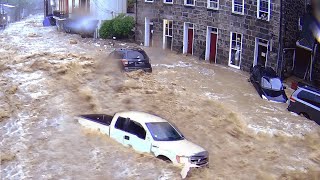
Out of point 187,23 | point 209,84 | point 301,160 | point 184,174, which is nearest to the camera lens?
point 184,174

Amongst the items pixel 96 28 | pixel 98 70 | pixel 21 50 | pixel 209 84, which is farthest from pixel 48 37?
pixel 209 84

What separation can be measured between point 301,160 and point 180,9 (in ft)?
66.7

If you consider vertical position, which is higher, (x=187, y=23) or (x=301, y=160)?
(x=187, y=23)

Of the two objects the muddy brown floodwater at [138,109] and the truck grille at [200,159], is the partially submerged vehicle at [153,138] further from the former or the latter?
the muddy brown floodwater at [138,109]

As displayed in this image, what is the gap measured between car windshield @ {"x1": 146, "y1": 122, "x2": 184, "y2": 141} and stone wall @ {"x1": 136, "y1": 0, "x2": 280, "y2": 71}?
45.7ft

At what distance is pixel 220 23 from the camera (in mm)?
31938

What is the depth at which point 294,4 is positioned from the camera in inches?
1091

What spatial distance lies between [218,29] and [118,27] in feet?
35.6

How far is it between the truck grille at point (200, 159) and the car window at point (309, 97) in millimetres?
7781

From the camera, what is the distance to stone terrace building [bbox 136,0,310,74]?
2827 centimetres

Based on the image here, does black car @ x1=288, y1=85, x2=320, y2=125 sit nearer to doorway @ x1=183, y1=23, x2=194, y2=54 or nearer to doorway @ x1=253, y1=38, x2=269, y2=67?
doorway @ x1=253, y1=38, x2=269, y2=67

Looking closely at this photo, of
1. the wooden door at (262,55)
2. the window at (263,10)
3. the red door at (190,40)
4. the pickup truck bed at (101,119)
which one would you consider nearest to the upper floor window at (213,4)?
the red door at (190,40)

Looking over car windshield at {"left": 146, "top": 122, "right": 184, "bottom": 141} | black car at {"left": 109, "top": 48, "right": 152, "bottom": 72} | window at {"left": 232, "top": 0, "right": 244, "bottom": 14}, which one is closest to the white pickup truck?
car windshield at {"left": 146, "top": 122, "right": 184, "bottom": 141}

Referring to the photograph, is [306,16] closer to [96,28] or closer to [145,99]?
[145,99]
